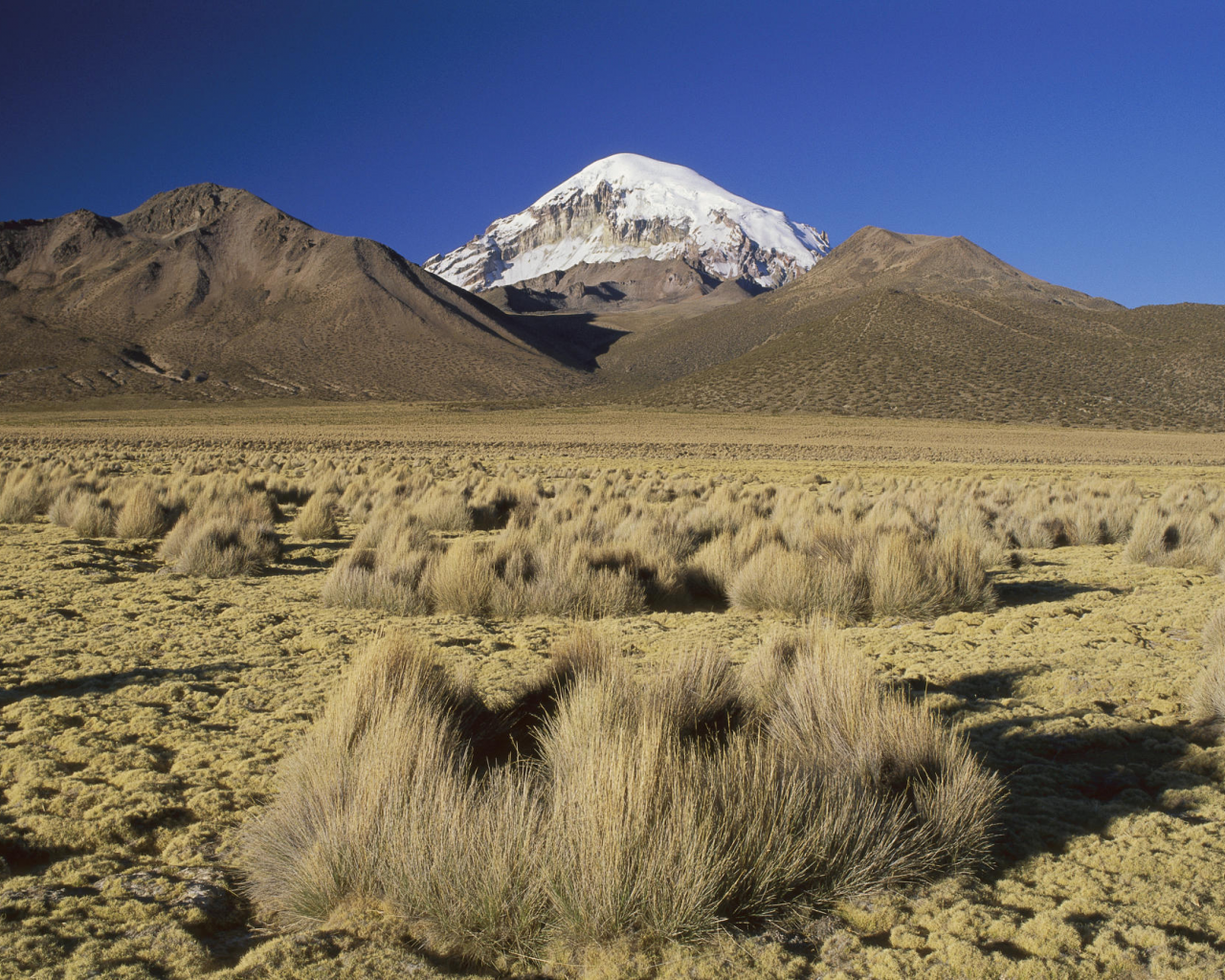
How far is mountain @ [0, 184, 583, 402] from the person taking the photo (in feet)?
317

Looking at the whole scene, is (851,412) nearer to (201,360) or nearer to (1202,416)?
(1202,416)

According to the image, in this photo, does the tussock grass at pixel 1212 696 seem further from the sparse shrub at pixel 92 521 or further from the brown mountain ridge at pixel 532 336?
the brown mountain ridge at pixel 532 336

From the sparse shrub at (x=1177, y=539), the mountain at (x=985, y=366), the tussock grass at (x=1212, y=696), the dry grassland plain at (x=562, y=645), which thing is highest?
the mountain at (x=985, y=366)

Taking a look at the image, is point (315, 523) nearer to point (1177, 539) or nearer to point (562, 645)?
point (562, 645)

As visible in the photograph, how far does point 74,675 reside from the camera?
17.4 feet

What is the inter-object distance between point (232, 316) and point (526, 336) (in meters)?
50.2

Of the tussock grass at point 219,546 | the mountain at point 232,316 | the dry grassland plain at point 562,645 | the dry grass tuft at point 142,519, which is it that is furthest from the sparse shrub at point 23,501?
the mountain at point 232,316

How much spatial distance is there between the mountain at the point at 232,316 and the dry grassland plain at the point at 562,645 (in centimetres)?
8851

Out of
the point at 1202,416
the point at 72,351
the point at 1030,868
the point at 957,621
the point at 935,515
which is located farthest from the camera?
the point at 72,351

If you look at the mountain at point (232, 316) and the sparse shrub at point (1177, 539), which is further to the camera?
the mountain at point (232, 316)

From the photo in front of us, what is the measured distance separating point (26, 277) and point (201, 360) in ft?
166

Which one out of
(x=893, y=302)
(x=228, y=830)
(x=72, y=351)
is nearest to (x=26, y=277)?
(x=72, y=351)

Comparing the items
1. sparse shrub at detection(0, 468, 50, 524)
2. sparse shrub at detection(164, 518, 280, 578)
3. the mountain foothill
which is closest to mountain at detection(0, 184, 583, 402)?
the mountain foothill

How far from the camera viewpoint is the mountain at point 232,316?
317ft
